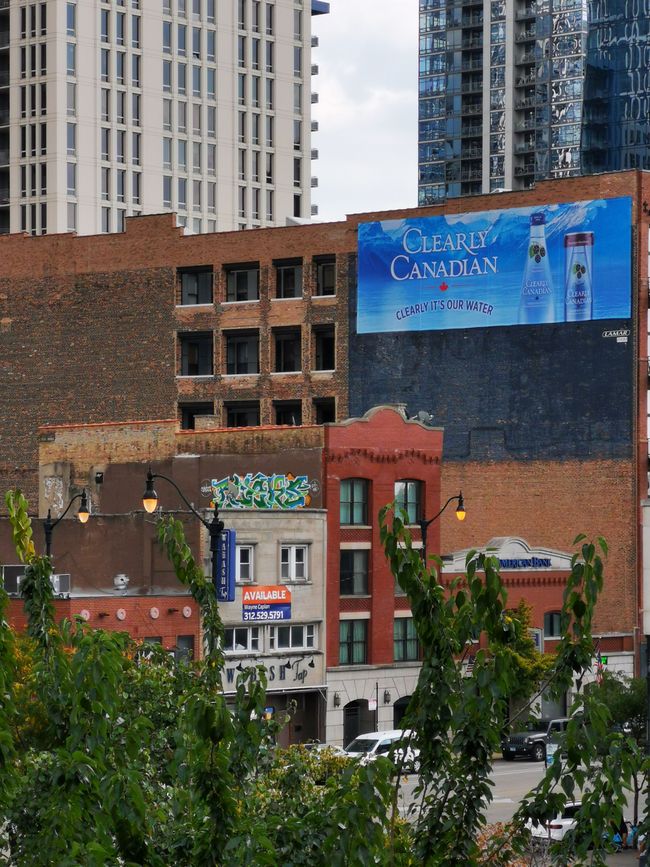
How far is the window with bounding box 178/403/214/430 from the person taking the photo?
97.7m

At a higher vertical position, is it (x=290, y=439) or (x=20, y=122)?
(x=20, y=122)

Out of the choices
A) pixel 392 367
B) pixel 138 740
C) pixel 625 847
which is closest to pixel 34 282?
pixel 392 367

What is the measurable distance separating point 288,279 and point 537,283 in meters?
13.8

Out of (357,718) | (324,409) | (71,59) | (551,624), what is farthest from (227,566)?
(71,59)

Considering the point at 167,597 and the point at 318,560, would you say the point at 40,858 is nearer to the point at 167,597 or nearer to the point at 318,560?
the point at 167,597

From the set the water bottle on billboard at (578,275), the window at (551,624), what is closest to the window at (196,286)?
the water bottle on billboard at (578,275)

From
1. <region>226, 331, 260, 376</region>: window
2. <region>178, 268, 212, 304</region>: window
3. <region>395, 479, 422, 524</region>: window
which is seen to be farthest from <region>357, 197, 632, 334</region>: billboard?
<region>395, 479, 422, 524</region>: window

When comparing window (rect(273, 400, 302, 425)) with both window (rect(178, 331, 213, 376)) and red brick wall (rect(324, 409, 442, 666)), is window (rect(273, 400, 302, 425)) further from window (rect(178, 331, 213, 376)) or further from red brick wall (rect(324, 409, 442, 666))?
red brick wall (rect(324, 409, 442, 666))

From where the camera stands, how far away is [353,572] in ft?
234

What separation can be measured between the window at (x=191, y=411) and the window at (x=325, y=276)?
844 centimetres

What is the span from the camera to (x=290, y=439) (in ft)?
239

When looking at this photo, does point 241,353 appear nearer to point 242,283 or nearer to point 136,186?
point 242,283

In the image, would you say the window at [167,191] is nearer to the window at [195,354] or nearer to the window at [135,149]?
the window at [135,149]

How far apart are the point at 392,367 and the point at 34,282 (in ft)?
69.6
